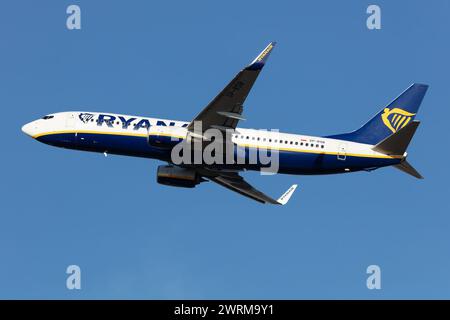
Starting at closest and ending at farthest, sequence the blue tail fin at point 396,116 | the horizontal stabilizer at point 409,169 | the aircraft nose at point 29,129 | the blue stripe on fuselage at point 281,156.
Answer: the horizontal stabilizer at point 409,169 < the blue stripe on fuselage at point 281,156 < the blue tail fin at point 396,116 < the aircraft nose at point 29,129

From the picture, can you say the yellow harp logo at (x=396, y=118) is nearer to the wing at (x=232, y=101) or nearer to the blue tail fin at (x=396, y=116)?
the blue tail fin at (x=396, y=116)

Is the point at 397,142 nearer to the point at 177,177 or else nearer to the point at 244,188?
the point at 244,188

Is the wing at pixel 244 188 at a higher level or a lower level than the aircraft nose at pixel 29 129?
lower

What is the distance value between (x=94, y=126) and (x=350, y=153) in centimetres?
2052

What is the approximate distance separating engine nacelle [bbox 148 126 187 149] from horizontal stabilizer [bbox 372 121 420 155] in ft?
49.8

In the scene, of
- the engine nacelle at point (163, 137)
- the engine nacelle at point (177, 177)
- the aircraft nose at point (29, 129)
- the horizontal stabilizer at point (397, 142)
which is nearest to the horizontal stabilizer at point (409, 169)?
the horizontal stabilizer at point (397, 142)

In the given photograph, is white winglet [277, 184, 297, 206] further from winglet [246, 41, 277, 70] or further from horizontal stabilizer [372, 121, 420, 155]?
winglet [246, 41, 277, 70]

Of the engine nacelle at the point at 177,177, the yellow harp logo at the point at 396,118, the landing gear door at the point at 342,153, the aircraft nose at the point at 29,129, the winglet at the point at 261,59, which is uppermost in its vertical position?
the winglet at the point at 261,59

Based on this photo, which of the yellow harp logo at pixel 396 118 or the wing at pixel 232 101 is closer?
A: the wing at pixel 232 101

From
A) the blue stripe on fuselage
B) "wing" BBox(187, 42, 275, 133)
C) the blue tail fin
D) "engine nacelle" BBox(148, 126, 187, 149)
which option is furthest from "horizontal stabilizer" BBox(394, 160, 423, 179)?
"engine nacelle" BBox(148, 126, 187, 149)

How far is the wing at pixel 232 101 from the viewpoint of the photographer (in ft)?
181

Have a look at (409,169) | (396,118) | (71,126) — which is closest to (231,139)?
(71,126)

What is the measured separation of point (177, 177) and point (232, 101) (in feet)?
36.6

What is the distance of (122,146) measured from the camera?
63531 mm
